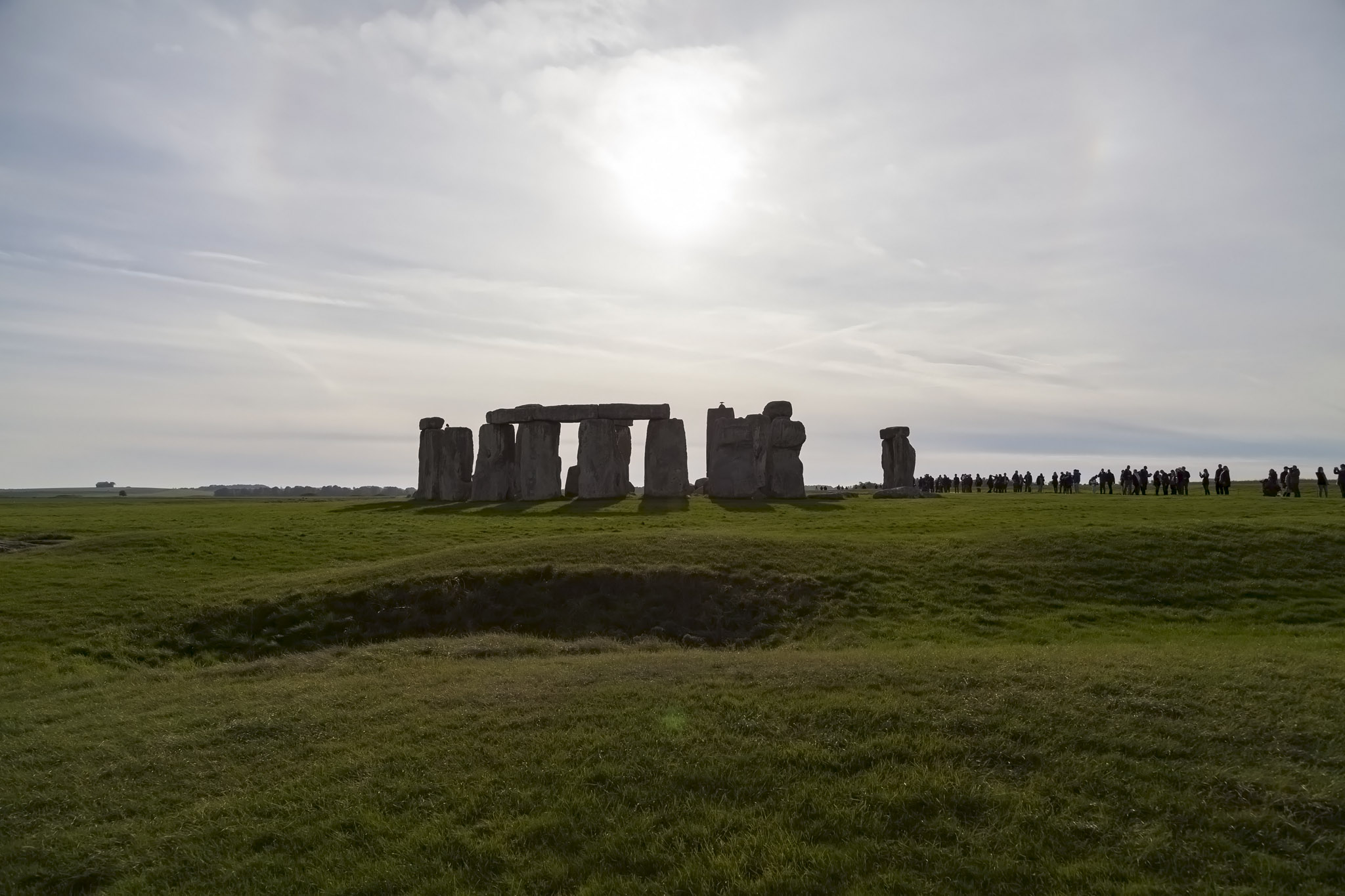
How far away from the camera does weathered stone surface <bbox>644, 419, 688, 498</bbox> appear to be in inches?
1651

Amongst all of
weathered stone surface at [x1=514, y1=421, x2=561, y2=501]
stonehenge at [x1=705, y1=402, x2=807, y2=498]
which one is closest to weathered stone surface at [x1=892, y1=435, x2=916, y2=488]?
stonehenge at [x1=705, y1=402, x2=807, y2=498]

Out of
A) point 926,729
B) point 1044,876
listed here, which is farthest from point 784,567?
point 1044,876

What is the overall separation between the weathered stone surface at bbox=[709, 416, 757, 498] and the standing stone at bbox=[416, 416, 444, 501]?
15.1 metres

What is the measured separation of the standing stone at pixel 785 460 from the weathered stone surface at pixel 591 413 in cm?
532

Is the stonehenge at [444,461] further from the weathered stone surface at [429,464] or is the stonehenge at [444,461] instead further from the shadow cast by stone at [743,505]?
the shadow cast by stone at [743,505]

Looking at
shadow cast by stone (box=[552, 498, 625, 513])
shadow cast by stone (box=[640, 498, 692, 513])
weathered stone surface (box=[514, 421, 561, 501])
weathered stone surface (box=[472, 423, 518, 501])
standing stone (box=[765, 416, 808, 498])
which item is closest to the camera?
shadow cast by stone (box=[640, 498, 692, 513])

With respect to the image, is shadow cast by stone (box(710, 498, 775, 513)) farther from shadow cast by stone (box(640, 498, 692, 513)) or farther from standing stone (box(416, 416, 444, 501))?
standing stone (box(416, 416, 444, 501))

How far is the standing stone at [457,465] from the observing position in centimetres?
4550

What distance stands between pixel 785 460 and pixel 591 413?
950cm

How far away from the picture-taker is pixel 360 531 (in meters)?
31.1

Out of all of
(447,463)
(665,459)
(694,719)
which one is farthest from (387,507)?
(694,719)

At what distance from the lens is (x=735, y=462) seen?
41.8 m

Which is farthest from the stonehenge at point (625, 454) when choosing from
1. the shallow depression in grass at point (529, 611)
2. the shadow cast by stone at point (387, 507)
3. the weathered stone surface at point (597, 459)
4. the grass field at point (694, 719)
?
the shallow depression in grass at point (529, 611)

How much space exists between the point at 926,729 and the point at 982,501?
99.3 ft
